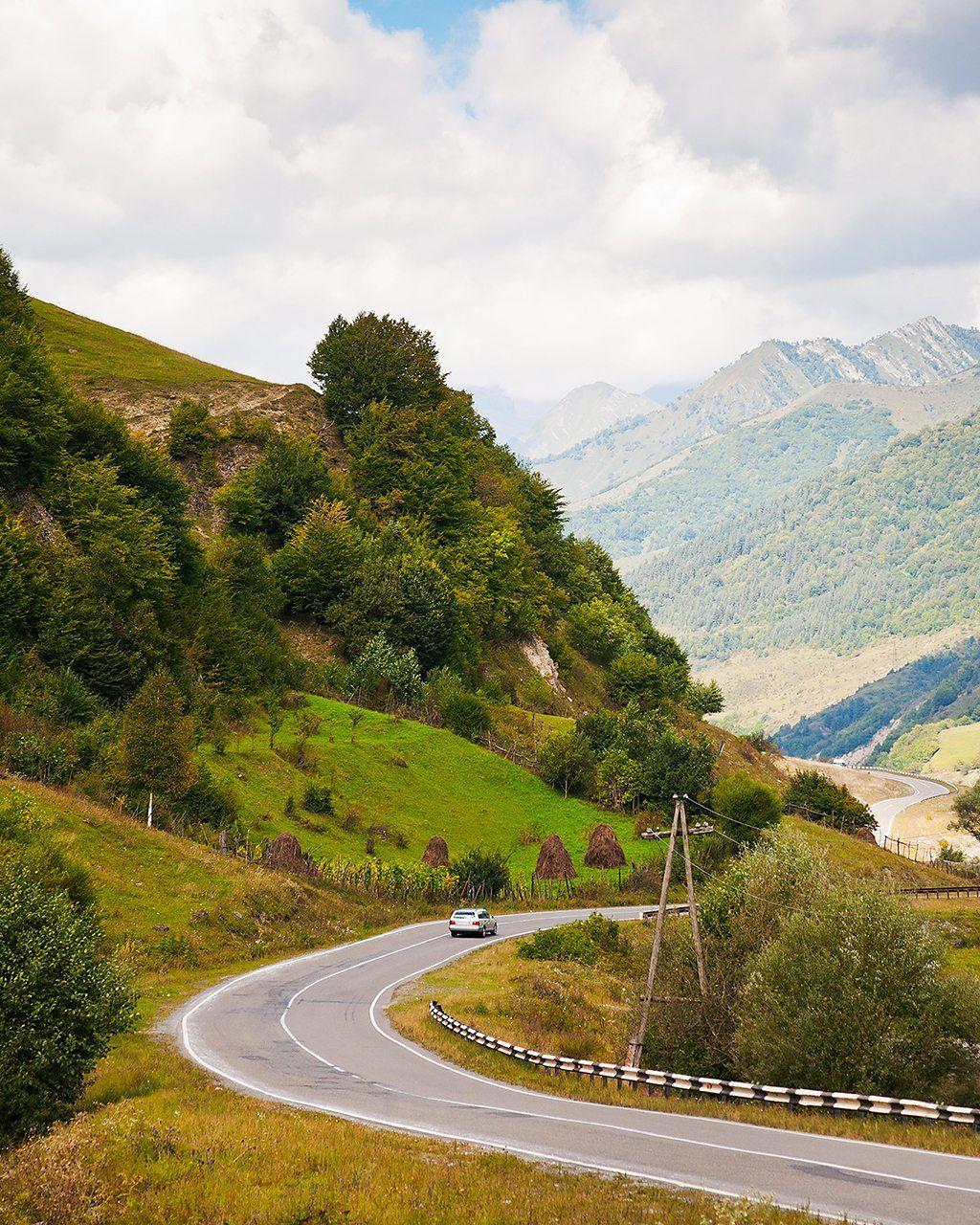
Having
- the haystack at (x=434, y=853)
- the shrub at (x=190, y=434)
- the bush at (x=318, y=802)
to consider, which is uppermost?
the shrub at (x=190, y=434)

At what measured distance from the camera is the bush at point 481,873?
212 ft

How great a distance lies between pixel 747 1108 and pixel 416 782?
163ft

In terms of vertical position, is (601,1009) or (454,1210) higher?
(454,1210)

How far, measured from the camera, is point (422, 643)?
92.7 m

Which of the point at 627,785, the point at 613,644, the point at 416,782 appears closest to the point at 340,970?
the point at 416,782

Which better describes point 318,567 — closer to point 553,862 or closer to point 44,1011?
point 553,862

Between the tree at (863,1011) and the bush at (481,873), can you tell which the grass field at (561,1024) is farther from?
the bush at (481,873)

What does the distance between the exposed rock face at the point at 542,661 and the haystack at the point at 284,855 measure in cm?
5781

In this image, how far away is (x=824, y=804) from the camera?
108000mm

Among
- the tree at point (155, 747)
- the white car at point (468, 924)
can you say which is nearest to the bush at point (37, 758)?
the tree at point (155, 747)

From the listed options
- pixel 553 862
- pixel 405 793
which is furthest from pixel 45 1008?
pixel 553 862

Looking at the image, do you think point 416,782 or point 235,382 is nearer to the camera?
point 416,782

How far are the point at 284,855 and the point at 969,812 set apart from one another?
399 feet

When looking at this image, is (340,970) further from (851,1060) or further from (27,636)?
(27,636)
